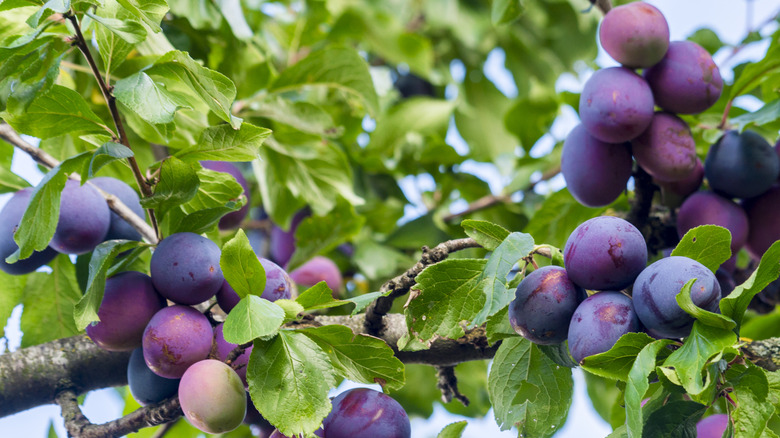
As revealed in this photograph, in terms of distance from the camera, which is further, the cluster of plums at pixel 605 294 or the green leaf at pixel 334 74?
the green leaf at pixel 334 74

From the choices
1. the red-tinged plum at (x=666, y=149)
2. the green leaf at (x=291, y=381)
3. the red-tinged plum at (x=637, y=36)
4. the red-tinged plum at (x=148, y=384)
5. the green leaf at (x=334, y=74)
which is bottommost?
the red-tinged plum at (x=148, y=384)

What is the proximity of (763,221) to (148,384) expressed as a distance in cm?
82

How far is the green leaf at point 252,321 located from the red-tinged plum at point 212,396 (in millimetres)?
62

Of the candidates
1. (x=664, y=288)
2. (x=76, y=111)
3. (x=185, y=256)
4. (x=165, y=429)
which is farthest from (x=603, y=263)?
(x=165, y=429)

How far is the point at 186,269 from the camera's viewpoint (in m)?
0.77

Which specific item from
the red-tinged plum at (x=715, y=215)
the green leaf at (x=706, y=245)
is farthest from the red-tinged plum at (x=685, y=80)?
the green leaf at (x=706, y=245)

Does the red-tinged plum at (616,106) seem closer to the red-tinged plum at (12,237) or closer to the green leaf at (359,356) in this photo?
the green leaf at (359,356)

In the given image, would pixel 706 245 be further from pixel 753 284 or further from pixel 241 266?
pixel 241 266

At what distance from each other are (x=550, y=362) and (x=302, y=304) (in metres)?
0.27

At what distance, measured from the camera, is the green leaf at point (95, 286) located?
0.74 meters

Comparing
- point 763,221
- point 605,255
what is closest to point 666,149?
point 763,221

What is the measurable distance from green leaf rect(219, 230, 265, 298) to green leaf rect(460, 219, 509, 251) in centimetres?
21

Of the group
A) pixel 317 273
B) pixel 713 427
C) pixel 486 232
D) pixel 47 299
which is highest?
pixel 486 232

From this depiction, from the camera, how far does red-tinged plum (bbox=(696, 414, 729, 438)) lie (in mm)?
826
